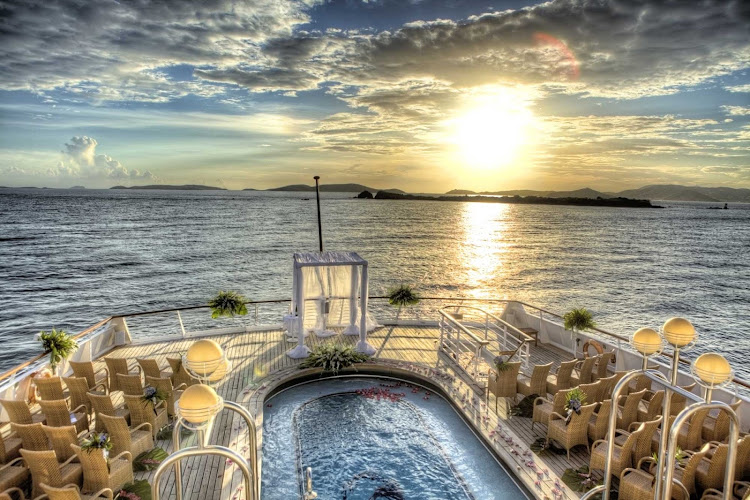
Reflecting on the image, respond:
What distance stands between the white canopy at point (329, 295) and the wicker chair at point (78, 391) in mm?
5041

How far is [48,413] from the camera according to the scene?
733cm

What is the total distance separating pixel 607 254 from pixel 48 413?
71.6 m

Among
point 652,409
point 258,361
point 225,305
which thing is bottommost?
point 258,361

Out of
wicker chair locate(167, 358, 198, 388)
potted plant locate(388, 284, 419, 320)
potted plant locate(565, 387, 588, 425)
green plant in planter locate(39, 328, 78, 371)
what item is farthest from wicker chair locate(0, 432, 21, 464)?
potted plant locate(388, 284, 419, 320)

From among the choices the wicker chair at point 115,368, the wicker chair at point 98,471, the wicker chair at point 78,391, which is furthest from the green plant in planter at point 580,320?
the wicker chair at point 78,391

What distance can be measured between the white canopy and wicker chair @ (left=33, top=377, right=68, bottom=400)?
17.7 ft

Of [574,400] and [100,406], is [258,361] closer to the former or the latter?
[100,406]

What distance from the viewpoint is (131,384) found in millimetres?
8523

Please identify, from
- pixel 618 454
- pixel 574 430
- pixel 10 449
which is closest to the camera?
pixel 10 449

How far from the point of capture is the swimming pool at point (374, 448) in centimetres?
725

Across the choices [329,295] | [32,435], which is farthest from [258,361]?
[32,435]

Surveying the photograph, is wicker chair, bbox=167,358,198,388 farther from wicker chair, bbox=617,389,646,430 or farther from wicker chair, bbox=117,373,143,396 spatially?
wicker chair, bbox=617,389,646,430

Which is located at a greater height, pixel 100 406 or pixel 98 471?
pixel 100 406

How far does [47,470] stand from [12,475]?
815 millimetres
